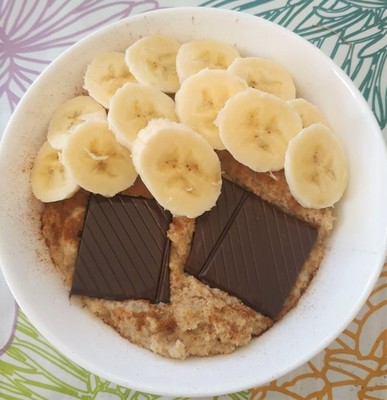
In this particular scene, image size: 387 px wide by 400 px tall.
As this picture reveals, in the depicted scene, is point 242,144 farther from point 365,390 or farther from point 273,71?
point 365,390

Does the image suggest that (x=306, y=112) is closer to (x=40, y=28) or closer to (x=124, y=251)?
(x=124, y=251)

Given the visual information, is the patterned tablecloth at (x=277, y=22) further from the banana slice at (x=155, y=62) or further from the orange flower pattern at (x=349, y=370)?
the banana slice at (x=155, y=62)

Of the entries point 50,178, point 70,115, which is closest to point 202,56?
point 70,115

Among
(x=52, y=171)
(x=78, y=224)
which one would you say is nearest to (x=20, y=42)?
(x=52, y=171)

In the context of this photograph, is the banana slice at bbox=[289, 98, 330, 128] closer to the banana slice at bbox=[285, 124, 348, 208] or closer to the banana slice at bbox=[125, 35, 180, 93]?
the banana slice at bbox=[285, 124, 348, 208]

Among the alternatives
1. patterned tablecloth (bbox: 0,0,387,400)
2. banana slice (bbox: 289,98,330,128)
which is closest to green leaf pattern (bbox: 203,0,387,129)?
patterned tablecloth (bbox: 0,0,387,400)
